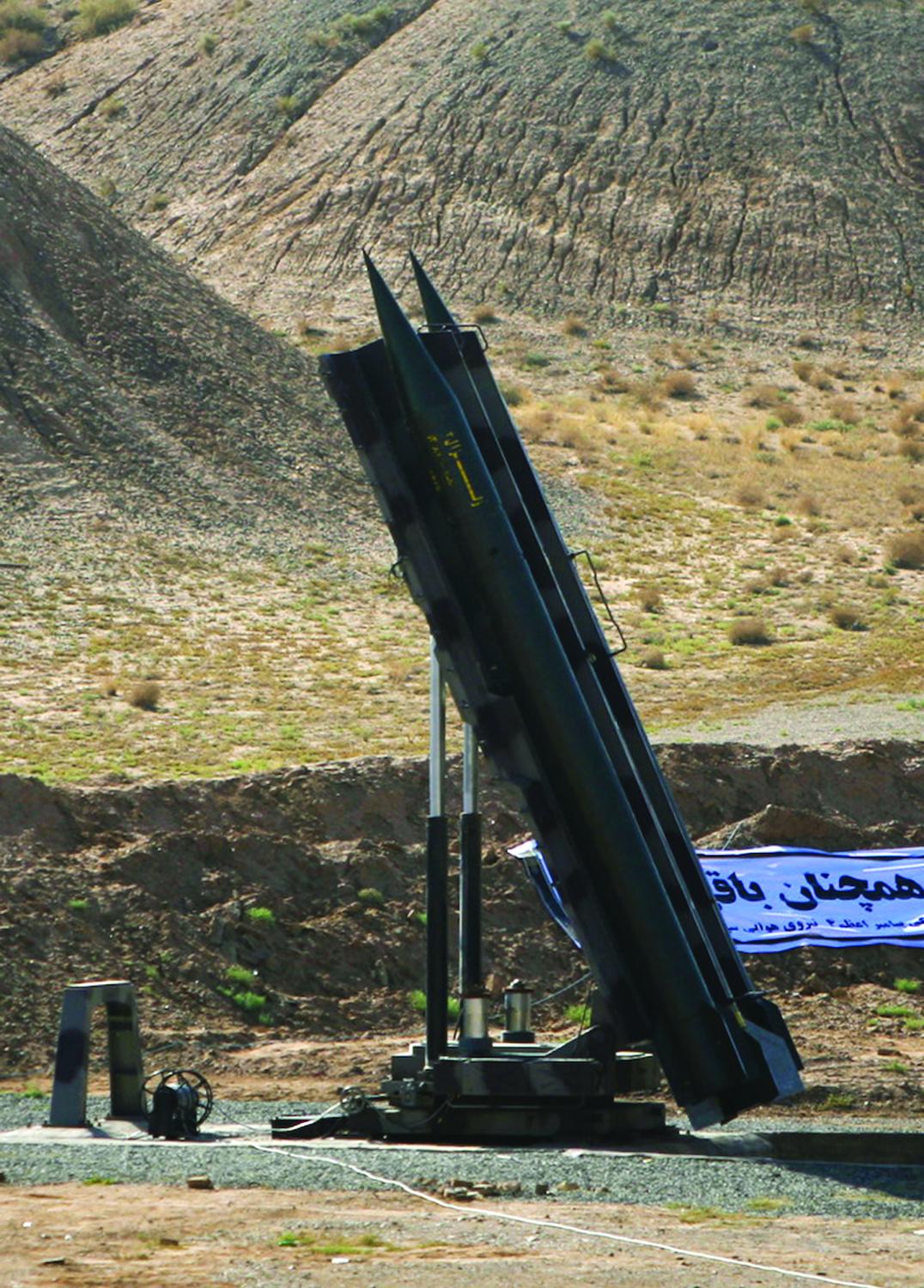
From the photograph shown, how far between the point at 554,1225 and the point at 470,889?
11.6 feet

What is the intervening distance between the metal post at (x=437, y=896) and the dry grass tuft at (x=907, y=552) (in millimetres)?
33295

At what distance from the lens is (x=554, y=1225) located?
33.7ft

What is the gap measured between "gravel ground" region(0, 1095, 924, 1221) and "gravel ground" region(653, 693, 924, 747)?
1401cm

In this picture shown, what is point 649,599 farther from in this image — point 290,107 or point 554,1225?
point 290,107

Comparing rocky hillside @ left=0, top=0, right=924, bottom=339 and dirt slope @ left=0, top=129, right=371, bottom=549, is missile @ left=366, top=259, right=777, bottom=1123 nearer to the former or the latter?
dirt slope @ left=0, top=129, right=371, bottom=549

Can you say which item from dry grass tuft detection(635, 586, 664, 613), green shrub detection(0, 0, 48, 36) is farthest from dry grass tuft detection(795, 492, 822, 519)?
green shrub detection(0, 0, 48, 36)

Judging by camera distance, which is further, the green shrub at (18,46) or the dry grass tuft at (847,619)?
the green shrub at (18,46)

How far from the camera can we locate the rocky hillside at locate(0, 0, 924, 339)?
6631cm

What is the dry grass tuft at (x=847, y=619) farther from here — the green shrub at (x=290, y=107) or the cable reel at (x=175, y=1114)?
the green shrub at (x=290, y=107)

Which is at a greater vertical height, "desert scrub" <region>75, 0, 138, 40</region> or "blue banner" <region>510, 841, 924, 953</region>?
"desert scrub" <region>75, 0, 138, 40</region>

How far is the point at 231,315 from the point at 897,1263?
157 feet

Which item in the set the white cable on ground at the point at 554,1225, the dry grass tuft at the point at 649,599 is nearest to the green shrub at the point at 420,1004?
the white cable on ground at the point at 554,1225

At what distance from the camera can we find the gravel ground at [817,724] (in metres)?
27.9

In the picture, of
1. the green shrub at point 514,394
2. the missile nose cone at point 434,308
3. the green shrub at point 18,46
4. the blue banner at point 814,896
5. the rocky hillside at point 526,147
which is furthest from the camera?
the green shrub at point 18,46
